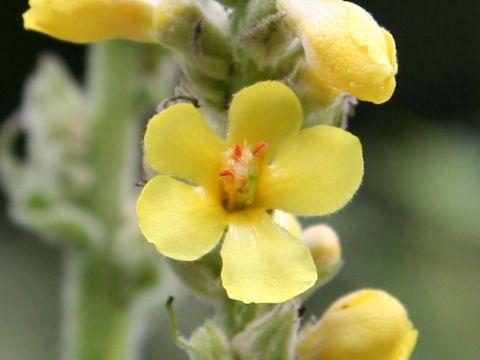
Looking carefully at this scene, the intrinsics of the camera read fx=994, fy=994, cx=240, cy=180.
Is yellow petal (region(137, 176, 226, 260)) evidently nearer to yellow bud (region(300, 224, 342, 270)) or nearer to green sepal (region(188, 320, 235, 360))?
green sepal (region(188, 320, 235, 360))

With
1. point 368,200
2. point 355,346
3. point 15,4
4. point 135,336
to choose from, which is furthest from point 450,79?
point 355,346

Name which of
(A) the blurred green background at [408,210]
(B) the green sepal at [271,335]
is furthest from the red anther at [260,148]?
(A) the blurred green background at [408,210]

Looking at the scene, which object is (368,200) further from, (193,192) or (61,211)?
(193,192)

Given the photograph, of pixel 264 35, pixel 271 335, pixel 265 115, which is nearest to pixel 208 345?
pixel 271 335

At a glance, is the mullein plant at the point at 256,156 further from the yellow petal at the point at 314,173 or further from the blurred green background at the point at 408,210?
the blurred green background at the point at 408,210

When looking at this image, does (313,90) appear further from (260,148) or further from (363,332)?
(363,332)

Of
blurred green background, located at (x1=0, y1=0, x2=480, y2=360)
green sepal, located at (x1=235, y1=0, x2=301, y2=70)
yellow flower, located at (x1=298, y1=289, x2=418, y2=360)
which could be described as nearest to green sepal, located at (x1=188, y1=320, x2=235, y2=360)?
yellow flower, located at (x1=298, y1=289, x2=418, y2=360)

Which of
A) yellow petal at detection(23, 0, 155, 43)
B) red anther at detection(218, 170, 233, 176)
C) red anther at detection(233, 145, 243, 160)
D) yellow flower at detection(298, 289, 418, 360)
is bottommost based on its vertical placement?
yellow flower at detection(298, 289, 418, 360)
